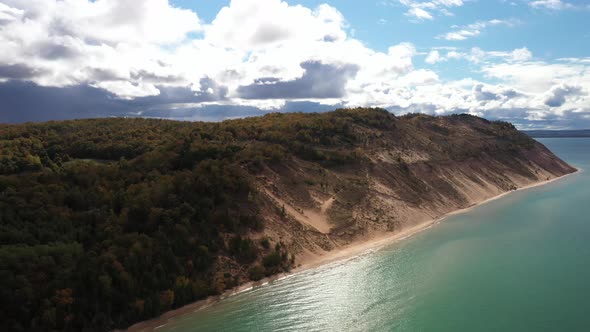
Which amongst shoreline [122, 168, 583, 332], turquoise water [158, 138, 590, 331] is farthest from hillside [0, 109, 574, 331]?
turquoise water [158, 138, 590, 331]

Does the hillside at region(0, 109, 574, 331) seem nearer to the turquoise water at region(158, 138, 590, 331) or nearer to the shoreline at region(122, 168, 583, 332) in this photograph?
the shoreline at region(122, 168, 583, 332)

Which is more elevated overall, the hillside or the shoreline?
the hillside

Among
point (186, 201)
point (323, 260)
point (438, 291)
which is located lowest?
point (323, 260)

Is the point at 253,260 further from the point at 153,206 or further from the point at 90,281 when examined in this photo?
the point at 90,281

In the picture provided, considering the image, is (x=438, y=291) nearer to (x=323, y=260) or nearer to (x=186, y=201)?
(x=323, y=260)

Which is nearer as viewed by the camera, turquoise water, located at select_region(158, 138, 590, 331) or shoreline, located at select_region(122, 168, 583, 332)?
turquoise water, located at select_region(158, 138, 590, 331)

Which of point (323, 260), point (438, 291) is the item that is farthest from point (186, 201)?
point (438, 291)
